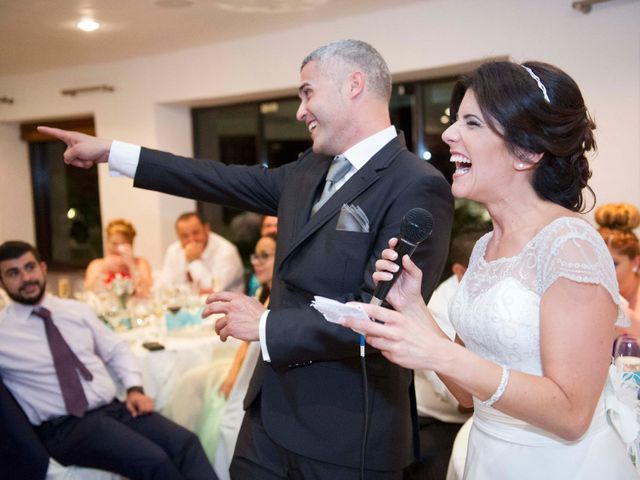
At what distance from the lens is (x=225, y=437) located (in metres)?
3.12

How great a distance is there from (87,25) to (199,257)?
1.99m

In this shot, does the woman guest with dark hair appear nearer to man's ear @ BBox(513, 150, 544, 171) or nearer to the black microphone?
man's ear @ BBox(513, 150, 544, 171)

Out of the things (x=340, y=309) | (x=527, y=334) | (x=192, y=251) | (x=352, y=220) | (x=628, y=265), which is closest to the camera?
(x=340, y=309)

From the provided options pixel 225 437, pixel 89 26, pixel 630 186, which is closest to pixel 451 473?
pixel 225 437

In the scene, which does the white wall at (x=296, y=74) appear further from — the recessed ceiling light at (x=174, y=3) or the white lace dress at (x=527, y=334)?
the white lace dress at (x=527, y=334)

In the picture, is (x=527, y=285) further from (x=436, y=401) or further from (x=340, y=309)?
(x=436, y=401)

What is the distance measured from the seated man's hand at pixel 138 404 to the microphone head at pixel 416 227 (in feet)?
7.68

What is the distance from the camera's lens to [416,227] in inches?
47.1

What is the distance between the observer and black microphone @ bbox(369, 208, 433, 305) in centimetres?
119

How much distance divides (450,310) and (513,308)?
10.2 inches

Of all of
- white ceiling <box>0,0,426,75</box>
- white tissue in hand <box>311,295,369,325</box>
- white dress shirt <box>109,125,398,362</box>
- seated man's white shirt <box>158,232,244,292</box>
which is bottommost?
seated man's white shirt <box>158,232,244,292</box>

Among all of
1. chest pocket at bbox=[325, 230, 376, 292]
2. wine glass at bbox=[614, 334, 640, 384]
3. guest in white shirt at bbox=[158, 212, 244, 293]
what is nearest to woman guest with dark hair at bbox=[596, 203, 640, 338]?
wine glass at bbox=[614, 334, 640, 384]

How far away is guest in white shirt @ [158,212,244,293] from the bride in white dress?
407cm

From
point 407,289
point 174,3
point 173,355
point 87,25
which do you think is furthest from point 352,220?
point 87,25
